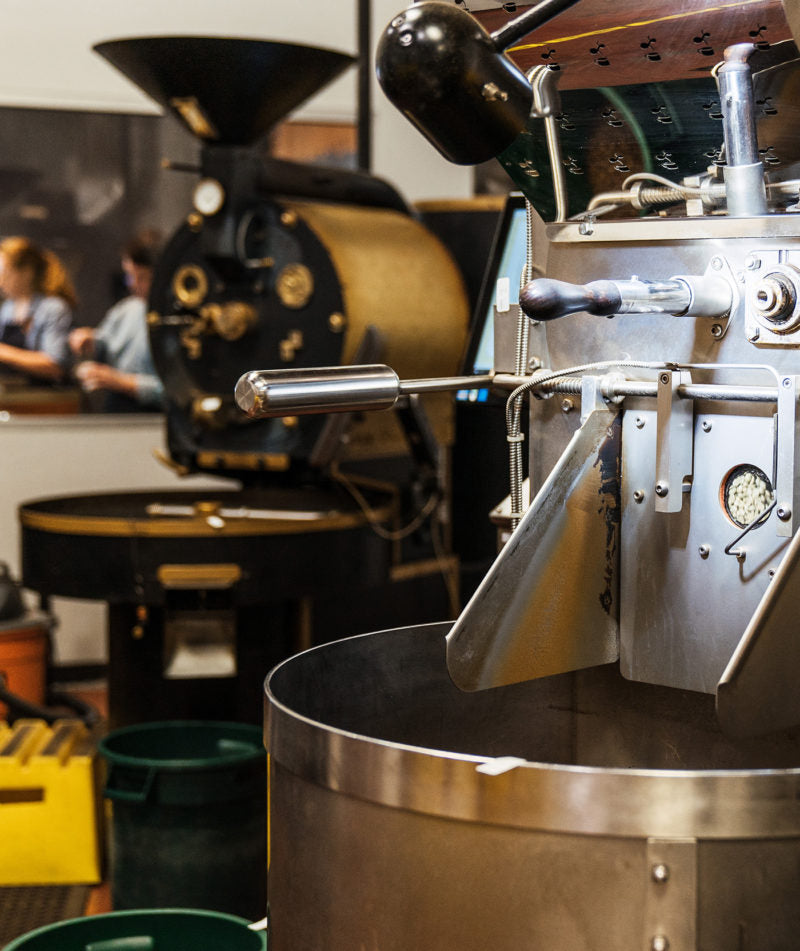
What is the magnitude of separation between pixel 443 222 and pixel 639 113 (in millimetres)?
2527

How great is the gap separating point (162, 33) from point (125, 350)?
1150 millimetres

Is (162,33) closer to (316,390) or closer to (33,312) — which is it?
(33,312)

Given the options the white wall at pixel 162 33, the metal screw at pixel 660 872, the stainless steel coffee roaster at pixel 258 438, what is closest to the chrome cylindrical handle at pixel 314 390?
the metal screw at pixel 660 872

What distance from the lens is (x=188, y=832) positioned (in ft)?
9.04

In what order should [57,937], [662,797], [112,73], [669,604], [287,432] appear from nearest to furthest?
[662,797]
[669,604]
[57,937]
[287,432]
[112,73]

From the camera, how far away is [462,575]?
3777 mm

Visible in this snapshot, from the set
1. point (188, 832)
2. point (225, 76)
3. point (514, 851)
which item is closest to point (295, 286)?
point (225, 76)

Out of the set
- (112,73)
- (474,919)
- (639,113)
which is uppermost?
(112,73)

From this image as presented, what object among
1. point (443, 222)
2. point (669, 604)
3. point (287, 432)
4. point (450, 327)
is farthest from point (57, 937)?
point (443, 222)

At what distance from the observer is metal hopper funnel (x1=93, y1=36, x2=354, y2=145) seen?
3162mm

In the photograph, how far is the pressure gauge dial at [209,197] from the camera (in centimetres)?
334

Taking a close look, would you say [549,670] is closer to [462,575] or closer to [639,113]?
[639,113]

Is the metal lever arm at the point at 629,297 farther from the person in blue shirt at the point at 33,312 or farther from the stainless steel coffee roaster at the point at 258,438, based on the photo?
the person in blue shirt at the point at 33,312

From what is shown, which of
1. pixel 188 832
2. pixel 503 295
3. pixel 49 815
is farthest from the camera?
pixel 49 815
